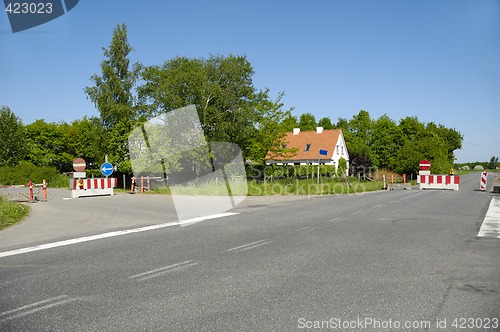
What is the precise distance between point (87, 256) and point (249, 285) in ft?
11.2

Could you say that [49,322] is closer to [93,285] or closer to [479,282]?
[93,285]

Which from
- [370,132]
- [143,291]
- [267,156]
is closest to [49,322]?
[143,291]

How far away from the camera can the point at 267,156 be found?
100 feet

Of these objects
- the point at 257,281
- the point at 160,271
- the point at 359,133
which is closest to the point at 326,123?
the point at 359,133

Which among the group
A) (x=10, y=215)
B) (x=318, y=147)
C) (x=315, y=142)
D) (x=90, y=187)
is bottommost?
(x=10, y=215)

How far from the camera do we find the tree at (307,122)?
91438mm

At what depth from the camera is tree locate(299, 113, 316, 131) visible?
9144cm

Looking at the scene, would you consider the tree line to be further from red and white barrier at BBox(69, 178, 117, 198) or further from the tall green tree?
red and white barrier at BBox(69, 178, 117, 198)

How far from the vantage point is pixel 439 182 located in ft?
89.5

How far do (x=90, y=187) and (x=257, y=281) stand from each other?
18.6 m

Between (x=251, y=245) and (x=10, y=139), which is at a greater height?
(x=10, y=139)

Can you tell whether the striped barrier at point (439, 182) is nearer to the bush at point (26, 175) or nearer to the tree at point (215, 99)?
the tree at point (215, 99)

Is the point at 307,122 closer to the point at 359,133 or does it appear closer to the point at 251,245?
the point at 359,133

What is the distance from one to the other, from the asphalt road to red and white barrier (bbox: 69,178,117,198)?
38.9 ft
